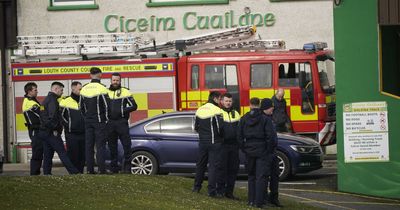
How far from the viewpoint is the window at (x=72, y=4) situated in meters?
30.2

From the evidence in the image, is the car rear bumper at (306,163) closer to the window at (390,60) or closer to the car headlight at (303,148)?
the car headlight at (303,148)

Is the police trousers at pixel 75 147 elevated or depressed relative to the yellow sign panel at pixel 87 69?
depressed

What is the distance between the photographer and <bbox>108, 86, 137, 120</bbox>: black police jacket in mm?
17922

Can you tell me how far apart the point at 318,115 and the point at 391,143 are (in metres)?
5.53

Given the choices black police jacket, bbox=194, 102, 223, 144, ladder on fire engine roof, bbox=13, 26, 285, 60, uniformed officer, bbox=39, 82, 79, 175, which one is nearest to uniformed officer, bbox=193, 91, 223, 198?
black police jacket, bbox=194, 102, 223, 144

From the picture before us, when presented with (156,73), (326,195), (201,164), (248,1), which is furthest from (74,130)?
(248,1)

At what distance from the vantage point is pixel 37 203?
44.7 feet

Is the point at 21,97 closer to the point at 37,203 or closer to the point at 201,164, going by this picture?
the point at 201,164

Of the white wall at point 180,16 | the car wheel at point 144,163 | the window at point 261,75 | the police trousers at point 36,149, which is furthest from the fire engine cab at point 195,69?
the police trousers at point 36,149

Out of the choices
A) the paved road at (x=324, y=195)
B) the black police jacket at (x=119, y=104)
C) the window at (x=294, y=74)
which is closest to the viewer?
the black police jacket at (x=119, y=104)

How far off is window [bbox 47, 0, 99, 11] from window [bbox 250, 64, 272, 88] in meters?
7.07

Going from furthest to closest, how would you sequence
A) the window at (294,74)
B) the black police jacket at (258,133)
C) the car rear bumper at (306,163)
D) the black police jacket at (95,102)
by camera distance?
the window at (294,74) → the car rear bumper at (306,163) → the black police jacket at (95,102) → the black police jacket at (258,133)

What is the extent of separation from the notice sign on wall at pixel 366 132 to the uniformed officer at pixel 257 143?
142 inches

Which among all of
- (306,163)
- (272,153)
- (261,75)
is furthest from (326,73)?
(272,153)
